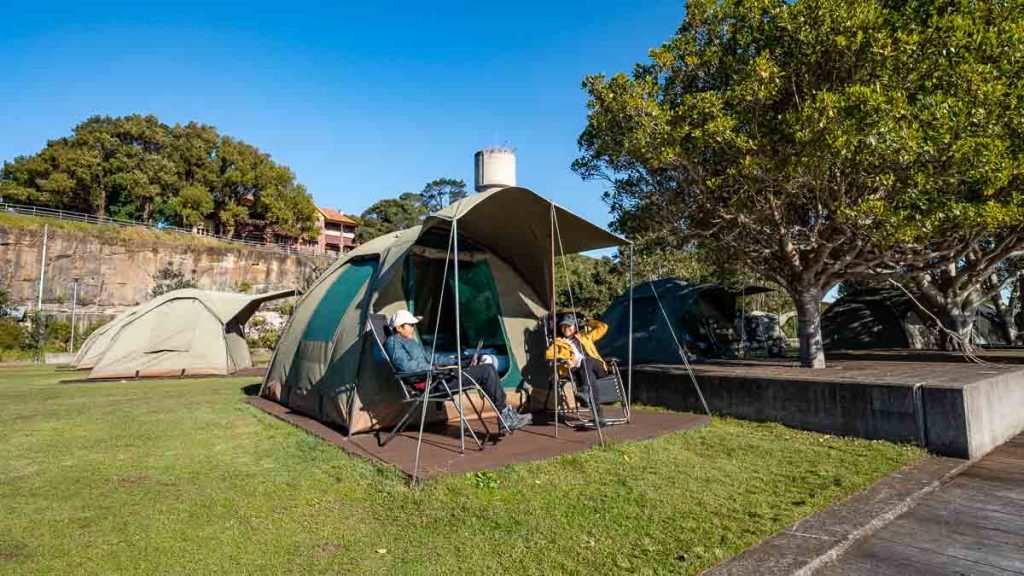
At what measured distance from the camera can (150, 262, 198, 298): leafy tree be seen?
2491 cm

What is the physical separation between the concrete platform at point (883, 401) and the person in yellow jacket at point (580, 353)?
1580mm

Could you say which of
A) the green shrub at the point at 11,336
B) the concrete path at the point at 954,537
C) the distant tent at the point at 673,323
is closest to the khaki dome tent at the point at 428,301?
the concrete path at the point at 954,537

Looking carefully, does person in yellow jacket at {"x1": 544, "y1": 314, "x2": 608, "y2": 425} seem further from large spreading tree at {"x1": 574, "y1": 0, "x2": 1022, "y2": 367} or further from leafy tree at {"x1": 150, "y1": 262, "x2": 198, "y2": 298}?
leafy tree at {"x1": 150, "y1": 262, "x2": 198, "y2": 298}

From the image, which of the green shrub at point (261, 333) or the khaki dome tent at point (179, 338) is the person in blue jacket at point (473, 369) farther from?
the green shrub at point (261, 333)

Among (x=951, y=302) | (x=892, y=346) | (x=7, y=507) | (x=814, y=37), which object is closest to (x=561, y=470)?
(x=7, y=507)

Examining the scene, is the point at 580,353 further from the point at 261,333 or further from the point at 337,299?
the point at 261,333

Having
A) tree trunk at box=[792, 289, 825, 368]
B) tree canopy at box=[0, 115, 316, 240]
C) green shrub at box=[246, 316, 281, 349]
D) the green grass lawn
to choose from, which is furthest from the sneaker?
tree canopy at box=[0, 115, 316, 240]

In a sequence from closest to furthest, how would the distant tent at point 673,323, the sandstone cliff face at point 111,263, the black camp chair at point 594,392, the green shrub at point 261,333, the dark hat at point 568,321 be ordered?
the black camp chair at point 594,392, the dark hat at point 568,321, the distant tent at point 673,323, the green shrub at point 261,333, the sandstone cliff face at point 111,263

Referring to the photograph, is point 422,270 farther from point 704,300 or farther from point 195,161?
point 195,161

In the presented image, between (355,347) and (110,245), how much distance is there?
27.6 m

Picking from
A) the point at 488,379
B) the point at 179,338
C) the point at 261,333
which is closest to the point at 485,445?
the point at 488,379

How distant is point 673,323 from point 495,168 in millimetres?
6269

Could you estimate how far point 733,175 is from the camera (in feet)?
21.7

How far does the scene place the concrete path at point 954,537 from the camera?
281 cm
